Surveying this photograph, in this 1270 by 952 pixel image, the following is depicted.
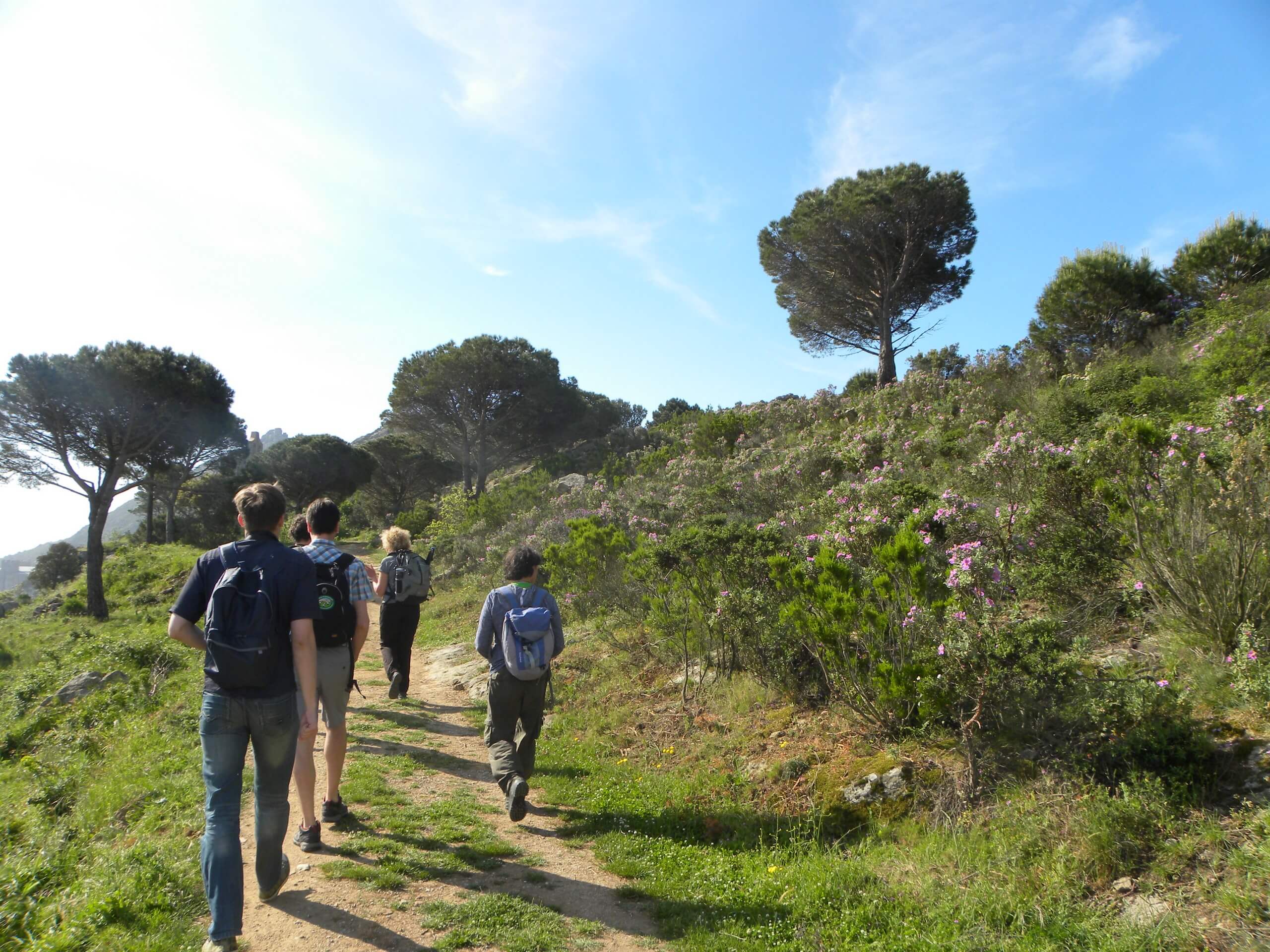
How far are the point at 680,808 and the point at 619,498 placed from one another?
8.73 metres

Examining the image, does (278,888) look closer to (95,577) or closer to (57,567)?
(95,577)

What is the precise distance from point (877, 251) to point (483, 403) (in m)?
16.8

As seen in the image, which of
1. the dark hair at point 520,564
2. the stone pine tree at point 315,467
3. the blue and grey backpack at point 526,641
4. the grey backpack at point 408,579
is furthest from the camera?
the stone pine tree at point 315,467

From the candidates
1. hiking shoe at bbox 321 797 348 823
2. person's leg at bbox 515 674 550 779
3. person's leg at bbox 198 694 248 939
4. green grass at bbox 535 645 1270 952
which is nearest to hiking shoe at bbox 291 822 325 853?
hiking shoe at bbox 321 797 348 823

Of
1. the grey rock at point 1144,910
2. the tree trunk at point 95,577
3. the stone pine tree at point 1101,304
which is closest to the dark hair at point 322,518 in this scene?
the grey rock at point 1144,910

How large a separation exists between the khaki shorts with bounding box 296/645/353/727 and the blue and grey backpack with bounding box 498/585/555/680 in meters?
0.93

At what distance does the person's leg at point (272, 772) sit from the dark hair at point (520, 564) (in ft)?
5.20

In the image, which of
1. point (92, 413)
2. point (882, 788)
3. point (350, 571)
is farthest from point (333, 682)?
point (92, 413)

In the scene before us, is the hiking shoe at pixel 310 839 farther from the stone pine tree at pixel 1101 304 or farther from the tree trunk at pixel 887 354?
the tree trunk at pixel 887 354

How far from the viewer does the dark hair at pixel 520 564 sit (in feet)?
14.3

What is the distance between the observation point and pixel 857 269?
65.3ft

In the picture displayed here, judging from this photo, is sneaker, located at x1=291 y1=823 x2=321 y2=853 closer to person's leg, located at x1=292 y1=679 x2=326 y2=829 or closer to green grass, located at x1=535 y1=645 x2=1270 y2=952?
person's leg, located at x1=292 y1=679 x2=326 y2=829

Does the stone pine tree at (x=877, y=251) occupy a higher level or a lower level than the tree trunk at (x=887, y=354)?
higher

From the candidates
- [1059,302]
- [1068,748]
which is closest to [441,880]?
[1068,748]
